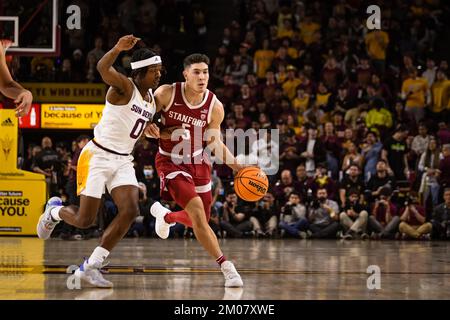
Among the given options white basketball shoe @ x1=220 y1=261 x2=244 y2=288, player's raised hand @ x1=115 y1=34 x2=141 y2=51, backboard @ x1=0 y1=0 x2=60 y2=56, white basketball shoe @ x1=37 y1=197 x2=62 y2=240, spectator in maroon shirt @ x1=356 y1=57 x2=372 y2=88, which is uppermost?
backboard @ x1=0 y1=0 x2=60 y2=56

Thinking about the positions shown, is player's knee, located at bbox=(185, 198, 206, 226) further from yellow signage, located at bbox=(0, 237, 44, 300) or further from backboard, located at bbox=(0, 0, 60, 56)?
backboard, located at bbox=(0, 0, 60, 56)

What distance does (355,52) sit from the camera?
58.1 ft

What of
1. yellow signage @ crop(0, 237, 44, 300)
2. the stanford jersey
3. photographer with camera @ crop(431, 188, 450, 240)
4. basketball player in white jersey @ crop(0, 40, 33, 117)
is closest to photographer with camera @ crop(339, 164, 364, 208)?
photographer with camera @ crop(431, 188, 450, 240)

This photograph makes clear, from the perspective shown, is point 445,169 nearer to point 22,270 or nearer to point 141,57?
point 141,57

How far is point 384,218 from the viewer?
47.6 feet

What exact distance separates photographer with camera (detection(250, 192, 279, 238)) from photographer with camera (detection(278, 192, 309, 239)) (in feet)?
0.53

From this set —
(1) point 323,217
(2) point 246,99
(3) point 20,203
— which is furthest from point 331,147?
(3) point 20,203

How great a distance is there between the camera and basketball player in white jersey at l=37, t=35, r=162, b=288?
6.95 m

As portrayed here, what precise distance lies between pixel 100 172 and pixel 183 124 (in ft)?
3.24

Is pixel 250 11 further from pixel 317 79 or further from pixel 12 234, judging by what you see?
pixel 12 234

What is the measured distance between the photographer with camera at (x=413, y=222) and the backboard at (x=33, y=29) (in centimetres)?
672

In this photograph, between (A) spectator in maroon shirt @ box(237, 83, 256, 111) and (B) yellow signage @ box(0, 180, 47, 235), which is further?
(A) spectator in maroon shirt @ box(237, 83, 256, 111)

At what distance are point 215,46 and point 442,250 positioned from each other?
953 centimetres
